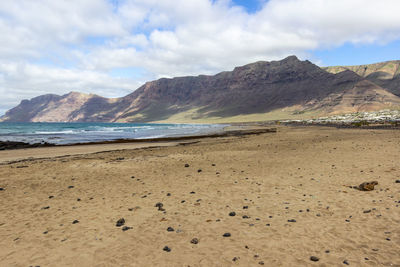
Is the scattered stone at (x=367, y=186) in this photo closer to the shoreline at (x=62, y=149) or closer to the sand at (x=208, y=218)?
the sand at (x=208, y=218)

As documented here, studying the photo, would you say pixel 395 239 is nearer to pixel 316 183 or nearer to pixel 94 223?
pixel 316 183

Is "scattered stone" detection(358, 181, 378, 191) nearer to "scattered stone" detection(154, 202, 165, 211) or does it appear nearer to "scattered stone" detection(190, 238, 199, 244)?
"scattered stone" detection(190, 238, 199, 244)

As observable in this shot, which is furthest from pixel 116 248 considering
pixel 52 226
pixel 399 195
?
pixel 399 195

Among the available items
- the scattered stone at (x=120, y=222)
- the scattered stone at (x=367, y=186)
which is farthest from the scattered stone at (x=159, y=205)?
the scattered stone at (x=367, y=186)

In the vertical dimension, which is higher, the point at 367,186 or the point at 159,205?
the point at 367,186

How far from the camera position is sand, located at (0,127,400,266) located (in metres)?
4.92

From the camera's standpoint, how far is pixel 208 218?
677 centimetres

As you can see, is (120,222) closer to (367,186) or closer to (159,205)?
(159,205)

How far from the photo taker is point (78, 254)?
516 centimetres

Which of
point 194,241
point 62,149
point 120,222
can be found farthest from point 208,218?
point 62,149

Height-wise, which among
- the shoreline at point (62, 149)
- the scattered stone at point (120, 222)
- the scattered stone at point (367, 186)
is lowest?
the shoreline at point (62, 149)

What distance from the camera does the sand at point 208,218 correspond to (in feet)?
16.1

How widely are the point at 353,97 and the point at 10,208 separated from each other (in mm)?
205361

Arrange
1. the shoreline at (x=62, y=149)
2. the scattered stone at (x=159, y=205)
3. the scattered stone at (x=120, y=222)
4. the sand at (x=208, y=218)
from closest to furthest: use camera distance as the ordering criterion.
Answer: the sand at (x=208, y=218) → the scattered stone at (x=120, y=222) → the scattered stone at (x=159, y=205) → the shoreline at (x=62, y=149)
